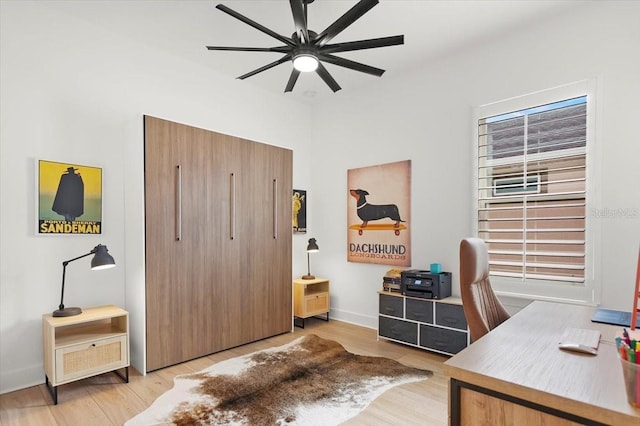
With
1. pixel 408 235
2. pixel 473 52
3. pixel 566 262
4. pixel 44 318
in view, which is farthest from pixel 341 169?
pixel 44 318

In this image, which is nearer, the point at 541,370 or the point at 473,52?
the point at 541,370

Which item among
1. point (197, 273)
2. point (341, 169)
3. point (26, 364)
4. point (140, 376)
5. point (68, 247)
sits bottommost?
point (140, 376)

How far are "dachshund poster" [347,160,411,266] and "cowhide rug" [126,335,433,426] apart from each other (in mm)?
1229

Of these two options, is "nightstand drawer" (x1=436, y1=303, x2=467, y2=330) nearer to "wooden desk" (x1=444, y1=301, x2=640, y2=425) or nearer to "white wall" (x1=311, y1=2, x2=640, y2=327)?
"white wall" (x1=311, y1=2, x2=640, y2=327)

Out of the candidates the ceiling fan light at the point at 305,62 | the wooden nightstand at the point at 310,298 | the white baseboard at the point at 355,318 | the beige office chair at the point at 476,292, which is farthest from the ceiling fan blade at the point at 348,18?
the white baseboard at the point at 355,318

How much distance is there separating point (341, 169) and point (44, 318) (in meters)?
3.34

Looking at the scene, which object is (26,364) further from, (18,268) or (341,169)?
(341,169)

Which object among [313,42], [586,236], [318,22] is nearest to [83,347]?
[313,42]

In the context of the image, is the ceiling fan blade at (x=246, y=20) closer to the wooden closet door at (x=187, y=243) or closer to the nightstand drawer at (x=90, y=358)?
the wooden closet door at (x=187, y=243)

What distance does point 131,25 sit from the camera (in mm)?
3086

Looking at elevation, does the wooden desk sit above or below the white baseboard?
above

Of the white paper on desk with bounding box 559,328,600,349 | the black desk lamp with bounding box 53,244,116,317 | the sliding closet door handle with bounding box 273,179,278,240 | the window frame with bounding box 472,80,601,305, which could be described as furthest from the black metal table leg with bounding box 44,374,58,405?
the window frame with bounding box 472,80,601,305

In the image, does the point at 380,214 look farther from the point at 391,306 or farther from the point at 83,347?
the point at 83,347

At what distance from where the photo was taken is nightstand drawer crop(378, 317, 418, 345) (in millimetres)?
3477
